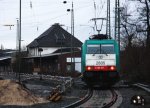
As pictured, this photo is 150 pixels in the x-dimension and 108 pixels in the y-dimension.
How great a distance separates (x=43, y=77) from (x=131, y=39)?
14.3 meters

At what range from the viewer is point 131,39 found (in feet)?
232

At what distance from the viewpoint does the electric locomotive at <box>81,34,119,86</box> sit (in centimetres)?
3759

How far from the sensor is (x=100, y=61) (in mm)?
37875

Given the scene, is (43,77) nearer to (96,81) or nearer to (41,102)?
(96,81)

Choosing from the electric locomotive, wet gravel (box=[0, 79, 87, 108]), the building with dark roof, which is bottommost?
wet gravel (box=[0, 79, 87, 108])

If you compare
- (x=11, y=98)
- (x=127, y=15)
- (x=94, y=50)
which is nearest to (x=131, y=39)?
(x=127, y=15)

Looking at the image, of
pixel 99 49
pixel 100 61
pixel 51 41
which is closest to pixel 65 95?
pixel 100 61

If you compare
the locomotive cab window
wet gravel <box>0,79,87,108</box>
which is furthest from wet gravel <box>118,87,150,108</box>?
the locomotive cab window

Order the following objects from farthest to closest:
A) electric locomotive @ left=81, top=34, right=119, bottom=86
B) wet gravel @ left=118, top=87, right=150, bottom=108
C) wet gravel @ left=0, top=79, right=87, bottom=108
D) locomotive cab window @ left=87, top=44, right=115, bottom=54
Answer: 1. locomotive cab window @ left=87, top=44, right=115, bottom=54
2. electric locomotive @ left=81, top=34, right=119, bottom=86
3. wet gravel @ left=0, top=79, right=87, bottom=108
4. wet gravel @ left=118, top=87, right=150, bottom=108

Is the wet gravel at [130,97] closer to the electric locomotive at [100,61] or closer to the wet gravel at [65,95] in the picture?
the wet gravel at [65,95]

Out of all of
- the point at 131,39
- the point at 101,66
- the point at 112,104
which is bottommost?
the point at 112,104

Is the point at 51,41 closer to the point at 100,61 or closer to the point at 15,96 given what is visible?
the point at 100,61

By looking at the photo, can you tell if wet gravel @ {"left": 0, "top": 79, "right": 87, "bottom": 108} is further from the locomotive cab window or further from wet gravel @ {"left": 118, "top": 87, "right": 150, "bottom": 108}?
the locomotive cab window

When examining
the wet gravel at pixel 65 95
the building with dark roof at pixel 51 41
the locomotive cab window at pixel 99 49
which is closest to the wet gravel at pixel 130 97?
the wet gravel at pixel 65 95
